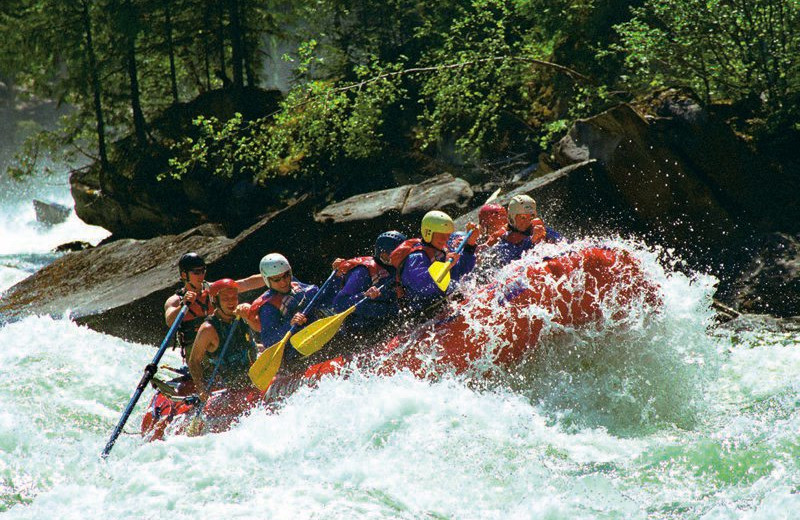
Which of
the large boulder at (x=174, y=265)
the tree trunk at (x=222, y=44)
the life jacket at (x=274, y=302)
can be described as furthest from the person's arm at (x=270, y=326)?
the tree trunk at (x=222, y=44)

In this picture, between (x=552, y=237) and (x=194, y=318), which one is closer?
(x=194, y=318)

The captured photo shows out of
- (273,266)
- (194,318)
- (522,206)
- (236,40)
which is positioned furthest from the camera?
(236,40)

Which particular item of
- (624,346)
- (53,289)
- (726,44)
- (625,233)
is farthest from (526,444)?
(53,289)

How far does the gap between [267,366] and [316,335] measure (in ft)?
1.44

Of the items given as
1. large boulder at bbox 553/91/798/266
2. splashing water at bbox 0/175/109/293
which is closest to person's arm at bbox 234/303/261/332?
large boulder at bbox 553/91/798/266

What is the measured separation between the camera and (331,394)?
6367 millimetres

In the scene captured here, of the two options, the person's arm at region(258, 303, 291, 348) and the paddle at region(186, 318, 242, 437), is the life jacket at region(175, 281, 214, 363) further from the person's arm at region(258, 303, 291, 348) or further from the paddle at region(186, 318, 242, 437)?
the person's arm at region(258, 303, 291, 348)

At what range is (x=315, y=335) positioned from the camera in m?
6.70

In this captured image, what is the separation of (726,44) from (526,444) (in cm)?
728

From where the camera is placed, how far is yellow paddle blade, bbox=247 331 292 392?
6672 mm

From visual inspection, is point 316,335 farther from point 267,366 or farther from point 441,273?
point 441,273

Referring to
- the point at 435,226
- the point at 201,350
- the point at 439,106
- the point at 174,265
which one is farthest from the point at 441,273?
the point at 439,106

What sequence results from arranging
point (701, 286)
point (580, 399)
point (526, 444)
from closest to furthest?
point (526, 444) < point (580, 399) < point (701, 286)

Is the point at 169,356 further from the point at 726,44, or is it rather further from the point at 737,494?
the point at 726,44
